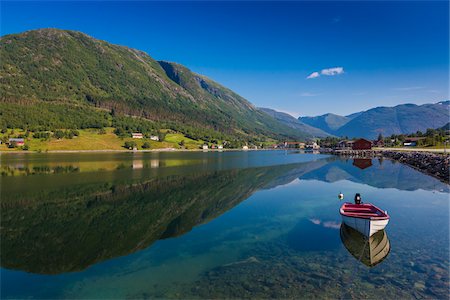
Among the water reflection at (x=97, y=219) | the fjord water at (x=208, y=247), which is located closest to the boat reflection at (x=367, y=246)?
the fjord water at (x=208, y=247)

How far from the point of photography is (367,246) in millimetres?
28438

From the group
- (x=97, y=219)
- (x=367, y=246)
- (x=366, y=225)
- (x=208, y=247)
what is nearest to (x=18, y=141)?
(x=97, y=219)

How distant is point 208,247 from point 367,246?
52.2ft

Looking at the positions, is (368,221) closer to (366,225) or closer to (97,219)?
(366,225)

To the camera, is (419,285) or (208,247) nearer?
(419,285)

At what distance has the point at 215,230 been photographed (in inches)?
1375

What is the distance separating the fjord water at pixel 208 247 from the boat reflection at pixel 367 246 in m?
0.16

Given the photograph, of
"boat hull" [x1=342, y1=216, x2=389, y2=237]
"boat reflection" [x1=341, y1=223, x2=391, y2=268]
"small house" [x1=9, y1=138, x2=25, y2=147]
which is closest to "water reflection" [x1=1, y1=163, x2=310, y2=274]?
"boat reflection" [x1=341, y1=223, x2=391, y2=268]

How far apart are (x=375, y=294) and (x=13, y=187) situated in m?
64.4

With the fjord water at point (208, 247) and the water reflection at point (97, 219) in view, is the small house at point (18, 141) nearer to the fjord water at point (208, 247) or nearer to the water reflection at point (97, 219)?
the fjord water at point (208, 247)

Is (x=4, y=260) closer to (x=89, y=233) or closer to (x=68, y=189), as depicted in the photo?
(x=89, y=233)

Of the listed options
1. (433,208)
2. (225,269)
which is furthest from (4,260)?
(433,208)

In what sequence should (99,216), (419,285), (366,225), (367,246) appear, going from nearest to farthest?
1. (419,285)
2. (367,246)
3. (366,225)
4. (99,216)

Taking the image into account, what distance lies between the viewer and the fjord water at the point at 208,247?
66.9ft
